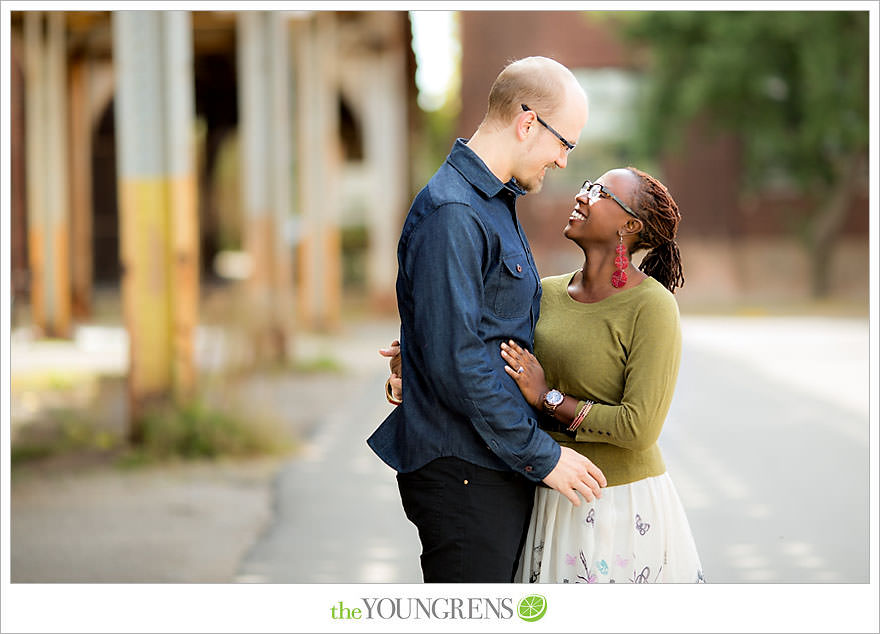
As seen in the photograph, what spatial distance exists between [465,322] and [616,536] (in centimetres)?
66

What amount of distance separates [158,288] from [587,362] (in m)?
4.73

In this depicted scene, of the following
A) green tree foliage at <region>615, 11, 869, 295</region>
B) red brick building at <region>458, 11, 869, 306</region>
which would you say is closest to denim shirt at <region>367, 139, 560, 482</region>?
green tree foliage at <region>615, 11, 869, 295</region>

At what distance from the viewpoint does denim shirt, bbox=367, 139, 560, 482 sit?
229 cm

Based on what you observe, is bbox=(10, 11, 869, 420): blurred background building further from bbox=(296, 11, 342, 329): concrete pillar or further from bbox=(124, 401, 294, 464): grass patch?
bbox=(124, 401, 294, 464): grass patch

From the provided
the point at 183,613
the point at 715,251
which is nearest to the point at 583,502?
the point at 183,613

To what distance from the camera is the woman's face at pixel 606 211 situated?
2461mm

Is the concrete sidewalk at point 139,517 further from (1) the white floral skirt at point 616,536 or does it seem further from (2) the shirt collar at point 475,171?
(2) the shirt collar at point 475,171

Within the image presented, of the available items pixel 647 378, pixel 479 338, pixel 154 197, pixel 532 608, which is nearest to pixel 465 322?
pixel 479 338

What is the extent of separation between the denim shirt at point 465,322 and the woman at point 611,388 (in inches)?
3.6

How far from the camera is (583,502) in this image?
2.49 metres

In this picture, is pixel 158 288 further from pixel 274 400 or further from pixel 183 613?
pixel 183 613

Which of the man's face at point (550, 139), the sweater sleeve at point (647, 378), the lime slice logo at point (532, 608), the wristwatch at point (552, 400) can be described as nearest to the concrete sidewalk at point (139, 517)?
the lime slice logo at point (532, 608)

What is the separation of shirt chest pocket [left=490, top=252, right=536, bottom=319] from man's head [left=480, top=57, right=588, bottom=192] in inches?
8.1

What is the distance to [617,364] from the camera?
2.45 metres
